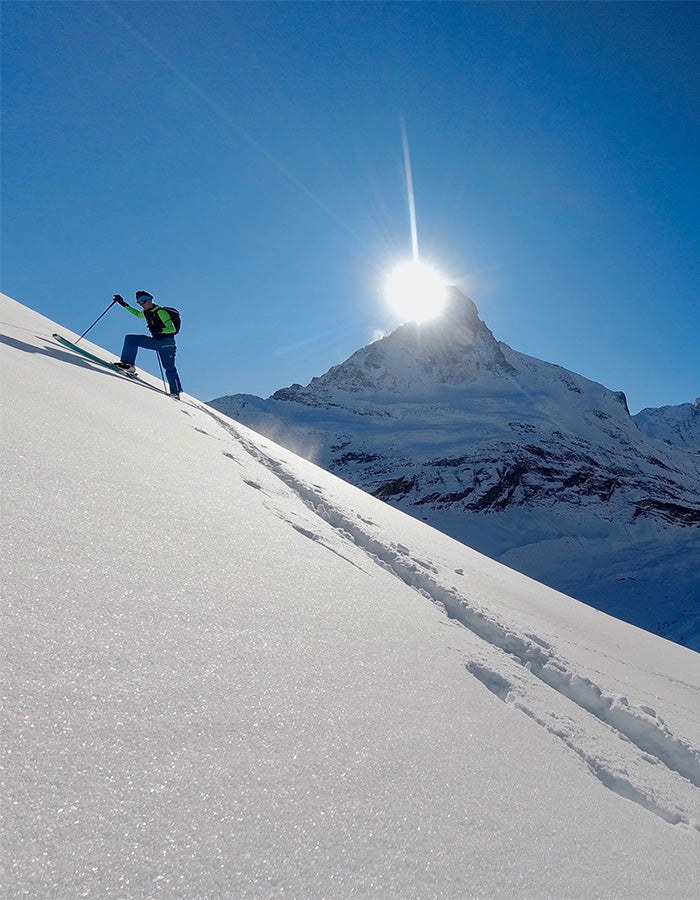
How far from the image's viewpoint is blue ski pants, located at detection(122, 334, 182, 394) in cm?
818

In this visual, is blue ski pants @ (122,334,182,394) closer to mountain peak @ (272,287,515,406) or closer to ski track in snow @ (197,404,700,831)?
ski track in snow @ (197,404,700,831)

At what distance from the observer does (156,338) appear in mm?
8477

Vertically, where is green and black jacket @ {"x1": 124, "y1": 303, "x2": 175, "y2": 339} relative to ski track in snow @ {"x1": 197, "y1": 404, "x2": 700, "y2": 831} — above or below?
above

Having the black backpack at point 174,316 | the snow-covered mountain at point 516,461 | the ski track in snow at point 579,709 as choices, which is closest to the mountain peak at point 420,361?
the snow-covered mountain at point 516,461

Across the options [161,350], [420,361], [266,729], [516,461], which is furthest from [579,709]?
[420,361]

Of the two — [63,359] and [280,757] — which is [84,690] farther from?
[63,359]

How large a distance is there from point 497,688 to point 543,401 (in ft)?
325

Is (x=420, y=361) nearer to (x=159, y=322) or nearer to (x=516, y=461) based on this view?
(x=516, y=461)

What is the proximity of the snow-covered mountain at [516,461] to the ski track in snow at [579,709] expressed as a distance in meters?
24.9

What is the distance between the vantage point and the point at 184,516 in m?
2.20

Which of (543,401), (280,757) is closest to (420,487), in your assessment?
(543,401)

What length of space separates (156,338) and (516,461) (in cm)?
5785

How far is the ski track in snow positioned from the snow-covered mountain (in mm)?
24859

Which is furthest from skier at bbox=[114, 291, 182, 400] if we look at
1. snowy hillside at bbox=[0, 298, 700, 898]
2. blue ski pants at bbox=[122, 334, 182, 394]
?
snowy hillside at bbox=[0, 298, 700, 898]
